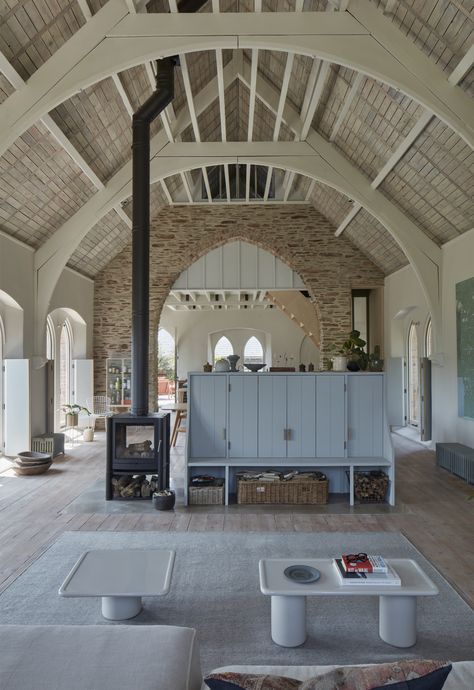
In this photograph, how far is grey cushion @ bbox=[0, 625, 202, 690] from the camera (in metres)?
1.80

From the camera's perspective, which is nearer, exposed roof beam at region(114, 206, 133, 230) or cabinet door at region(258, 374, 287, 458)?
cabinet door at region(258, 374, 287, 458)

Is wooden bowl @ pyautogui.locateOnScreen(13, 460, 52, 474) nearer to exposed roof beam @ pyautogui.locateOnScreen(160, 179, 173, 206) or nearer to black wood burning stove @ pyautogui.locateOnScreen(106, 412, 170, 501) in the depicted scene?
black wood burning stove @ pyautogui.locateOnScreen(106, 412, 170, 501)

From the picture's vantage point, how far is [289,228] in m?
12.2

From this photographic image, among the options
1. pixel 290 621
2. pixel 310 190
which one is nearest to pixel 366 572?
pixel 290 621

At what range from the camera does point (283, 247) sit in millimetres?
12242

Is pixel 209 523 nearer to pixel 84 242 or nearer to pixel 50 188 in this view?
pixel 50 188

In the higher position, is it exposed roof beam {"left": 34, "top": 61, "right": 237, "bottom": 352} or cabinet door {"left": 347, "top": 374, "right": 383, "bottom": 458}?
exposed roof beam {"left": 34, "top": 61, "right": 237, "bottom": 352}

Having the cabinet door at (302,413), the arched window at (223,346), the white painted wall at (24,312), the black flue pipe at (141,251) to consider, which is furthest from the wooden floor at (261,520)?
the arched window at (223,346)

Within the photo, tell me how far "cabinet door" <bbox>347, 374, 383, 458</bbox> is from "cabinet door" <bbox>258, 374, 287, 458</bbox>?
0.80 m

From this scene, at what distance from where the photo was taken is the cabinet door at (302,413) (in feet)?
20.7

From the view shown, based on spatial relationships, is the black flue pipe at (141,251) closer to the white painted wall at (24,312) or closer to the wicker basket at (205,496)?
the wicker basket at (205,496)

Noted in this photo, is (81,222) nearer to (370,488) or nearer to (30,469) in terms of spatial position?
(30,469)

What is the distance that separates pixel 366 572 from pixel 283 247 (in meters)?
9.78

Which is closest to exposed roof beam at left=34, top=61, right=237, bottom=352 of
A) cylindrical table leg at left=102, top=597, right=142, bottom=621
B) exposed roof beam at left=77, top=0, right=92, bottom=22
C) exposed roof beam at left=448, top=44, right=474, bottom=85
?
exposed roof beam at left=77, top=0, right=92, bottom=22
